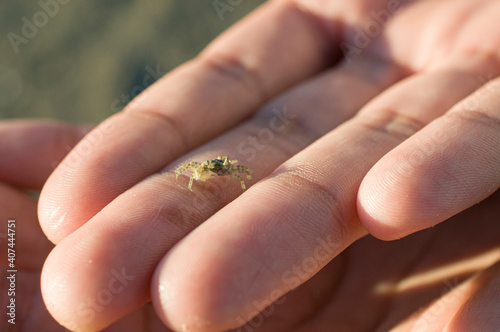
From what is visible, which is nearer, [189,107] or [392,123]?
[392,123]

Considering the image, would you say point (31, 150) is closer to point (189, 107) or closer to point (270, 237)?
point (189, 107)

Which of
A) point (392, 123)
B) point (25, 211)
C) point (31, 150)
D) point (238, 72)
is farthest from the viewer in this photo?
point (238, 72)

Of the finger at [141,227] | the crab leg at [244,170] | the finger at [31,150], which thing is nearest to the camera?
the finger at [141,227]

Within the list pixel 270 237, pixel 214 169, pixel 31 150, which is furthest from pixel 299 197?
pixel 31 150

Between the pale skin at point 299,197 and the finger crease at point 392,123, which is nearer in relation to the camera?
the pale skin at point 299,197

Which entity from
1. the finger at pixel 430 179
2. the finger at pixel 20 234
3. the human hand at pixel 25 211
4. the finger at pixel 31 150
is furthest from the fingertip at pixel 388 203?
the finger at pixel 31 150

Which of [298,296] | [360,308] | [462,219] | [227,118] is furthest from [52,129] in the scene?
[462,219]

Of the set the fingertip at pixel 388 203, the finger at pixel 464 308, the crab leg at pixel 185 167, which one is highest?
the fingertip at pixel 388 203

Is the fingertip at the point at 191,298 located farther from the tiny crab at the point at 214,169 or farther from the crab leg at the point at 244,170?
the crab leg at the point at 244,170
